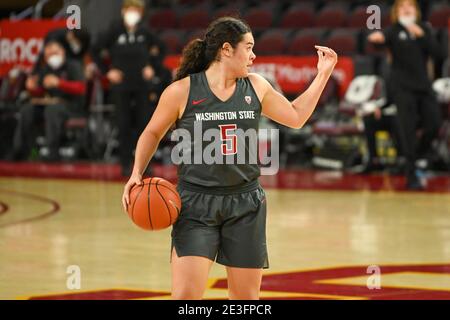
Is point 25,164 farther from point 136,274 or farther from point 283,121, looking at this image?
point 283,121

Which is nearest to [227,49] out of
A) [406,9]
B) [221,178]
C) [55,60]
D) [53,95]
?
[221,178]

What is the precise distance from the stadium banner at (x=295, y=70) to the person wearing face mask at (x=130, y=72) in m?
2.07

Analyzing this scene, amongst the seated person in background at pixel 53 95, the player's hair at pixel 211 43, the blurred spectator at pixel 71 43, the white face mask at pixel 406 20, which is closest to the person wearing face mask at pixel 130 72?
the seated person in background at pixel 53 95

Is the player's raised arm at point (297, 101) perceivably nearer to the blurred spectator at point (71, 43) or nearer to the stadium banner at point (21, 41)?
the blurred spectator at point (71, 43)

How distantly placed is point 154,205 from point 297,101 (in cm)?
89

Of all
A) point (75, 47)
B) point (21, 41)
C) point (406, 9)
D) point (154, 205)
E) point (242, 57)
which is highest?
point (21, 41)

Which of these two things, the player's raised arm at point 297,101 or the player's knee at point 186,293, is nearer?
the player's knee at point 186,293

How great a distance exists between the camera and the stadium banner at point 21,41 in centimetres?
1834

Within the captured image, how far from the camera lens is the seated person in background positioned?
1639 centimetres

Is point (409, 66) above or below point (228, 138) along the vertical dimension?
above

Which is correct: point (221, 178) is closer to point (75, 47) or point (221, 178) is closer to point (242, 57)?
point (242, 57)

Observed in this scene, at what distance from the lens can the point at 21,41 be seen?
18516 mm

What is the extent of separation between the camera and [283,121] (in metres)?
5.44
